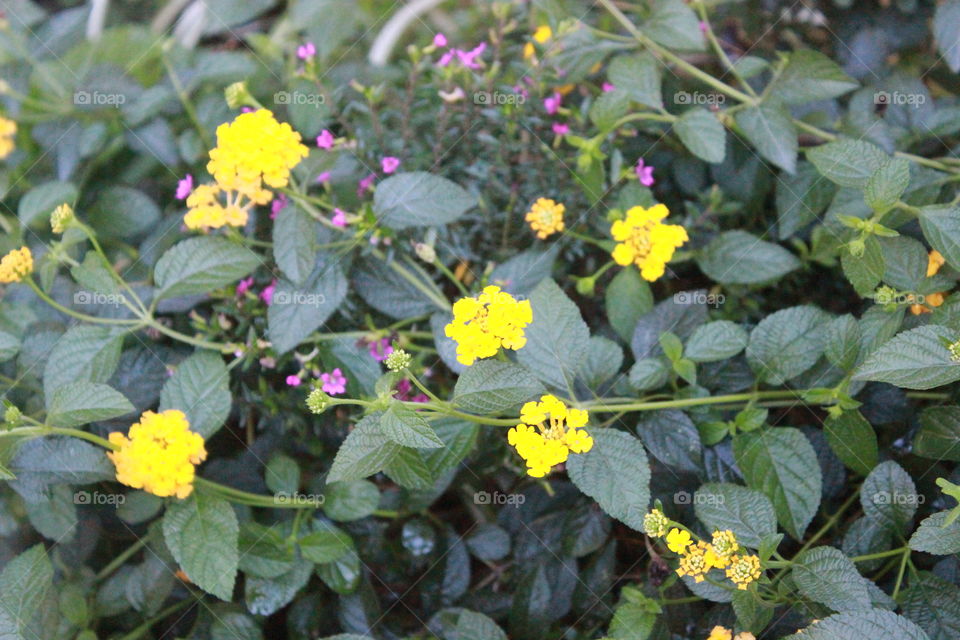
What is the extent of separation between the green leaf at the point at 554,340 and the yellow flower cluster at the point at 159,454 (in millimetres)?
439

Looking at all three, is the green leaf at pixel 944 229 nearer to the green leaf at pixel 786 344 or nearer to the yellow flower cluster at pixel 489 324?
the green leaf at pixel 786 344

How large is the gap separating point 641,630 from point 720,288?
57 centimetres

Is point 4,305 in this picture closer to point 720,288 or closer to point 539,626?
point 539,626

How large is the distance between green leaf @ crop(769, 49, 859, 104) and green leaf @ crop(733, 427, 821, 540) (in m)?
0.56

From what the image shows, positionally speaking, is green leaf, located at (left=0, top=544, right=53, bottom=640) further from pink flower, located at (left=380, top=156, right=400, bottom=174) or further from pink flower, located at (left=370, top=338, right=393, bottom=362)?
pink flower, located at (left=380, top=156, right=400, bottom=174)

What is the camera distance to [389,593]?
4.34 feet

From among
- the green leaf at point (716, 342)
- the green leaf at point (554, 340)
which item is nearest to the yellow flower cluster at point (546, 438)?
the green leaf at point (554, 340)

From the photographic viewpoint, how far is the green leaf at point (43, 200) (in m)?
1.44

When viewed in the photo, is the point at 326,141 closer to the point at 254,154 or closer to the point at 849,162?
the point at 254,154

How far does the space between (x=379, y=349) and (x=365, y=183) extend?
0.27m

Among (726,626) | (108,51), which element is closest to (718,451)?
(726,626)

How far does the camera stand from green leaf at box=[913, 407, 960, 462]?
3.46ft
